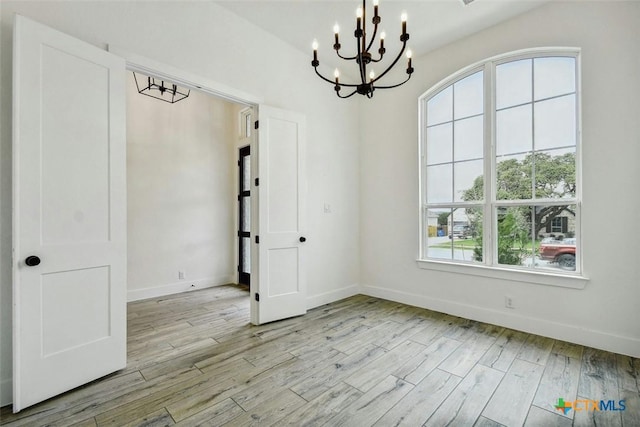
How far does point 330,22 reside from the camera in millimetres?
3082

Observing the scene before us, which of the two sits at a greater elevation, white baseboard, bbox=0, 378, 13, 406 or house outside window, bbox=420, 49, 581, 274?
house outside window, bbox=420, 49, 581, 274

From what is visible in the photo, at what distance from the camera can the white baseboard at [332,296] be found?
12.3 feet

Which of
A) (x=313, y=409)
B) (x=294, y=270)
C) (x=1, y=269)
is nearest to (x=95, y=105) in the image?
(x=1, y=269)

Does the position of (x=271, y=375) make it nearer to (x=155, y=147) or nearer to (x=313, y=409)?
(x=313, y=409)

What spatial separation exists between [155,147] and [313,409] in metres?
4.28

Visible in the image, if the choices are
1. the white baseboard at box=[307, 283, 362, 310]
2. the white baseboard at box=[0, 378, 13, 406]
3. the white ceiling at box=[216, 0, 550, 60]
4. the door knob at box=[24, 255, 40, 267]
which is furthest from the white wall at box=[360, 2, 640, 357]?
the white baseboard at box=[0, 378, 13, 406]

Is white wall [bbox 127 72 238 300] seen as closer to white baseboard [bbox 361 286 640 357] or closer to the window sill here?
white baseboard [bbox 361 286 640 357]

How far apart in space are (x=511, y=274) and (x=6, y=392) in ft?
14.0

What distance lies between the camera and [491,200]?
3178 millimetres

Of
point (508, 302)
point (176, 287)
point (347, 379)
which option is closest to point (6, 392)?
point (347, 379)

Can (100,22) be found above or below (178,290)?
Answer: above

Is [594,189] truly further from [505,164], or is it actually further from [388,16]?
[388,16]

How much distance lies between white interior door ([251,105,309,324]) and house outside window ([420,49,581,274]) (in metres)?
1.65

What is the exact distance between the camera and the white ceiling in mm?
2809
